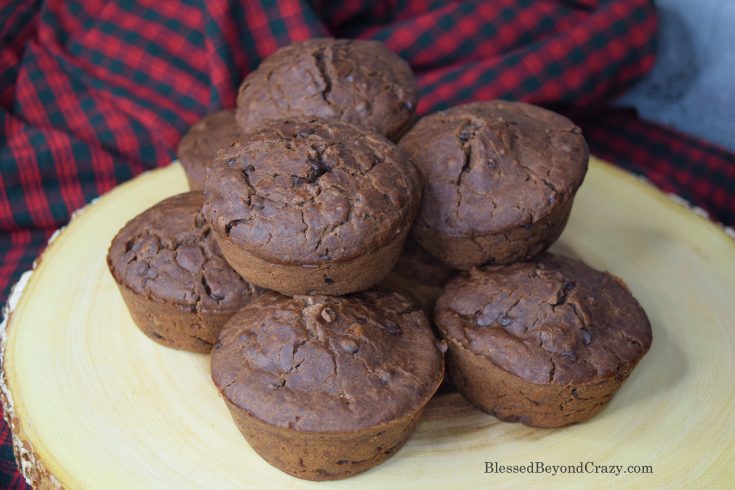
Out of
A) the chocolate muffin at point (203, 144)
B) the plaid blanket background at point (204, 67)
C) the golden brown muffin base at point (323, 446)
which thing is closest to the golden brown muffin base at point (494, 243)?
the golden brown muffin base at point (323, 446)

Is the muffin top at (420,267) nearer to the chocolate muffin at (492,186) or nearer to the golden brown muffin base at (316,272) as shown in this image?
the chocolate muffin at (492,186)

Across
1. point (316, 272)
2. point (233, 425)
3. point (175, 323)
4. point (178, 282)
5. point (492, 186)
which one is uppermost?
point (492, 186)

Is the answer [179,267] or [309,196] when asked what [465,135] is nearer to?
[309,196]

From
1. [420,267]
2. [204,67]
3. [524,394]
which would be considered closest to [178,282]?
[420,267]

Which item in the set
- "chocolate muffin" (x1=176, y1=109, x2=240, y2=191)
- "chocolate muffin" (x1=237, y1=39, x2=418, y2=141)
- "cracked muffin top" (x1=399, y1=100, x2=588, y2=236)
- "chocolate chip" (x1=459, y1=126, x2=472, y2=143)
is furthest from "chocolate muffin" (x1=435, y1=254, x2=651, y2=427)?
"chocolate muffin" (x1=176, y1=109, x2=240, y2=191)

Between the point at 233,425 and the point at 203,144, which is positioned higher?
the point at 203,144

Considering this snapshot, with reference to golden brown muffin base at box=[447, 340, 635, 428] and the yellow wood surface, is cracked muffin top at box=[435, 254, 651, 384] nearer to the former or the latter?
golden brown muffin base at box=[447, 340, 635, 428]
